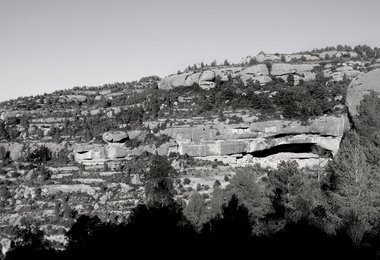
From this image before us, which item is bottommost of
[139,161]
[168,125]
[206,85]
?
[139,161]

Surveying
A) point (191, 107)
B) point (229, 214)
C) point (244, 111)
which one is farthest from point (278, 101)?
point (229, 214)

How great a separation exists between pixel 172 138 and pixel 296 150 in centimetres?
2236

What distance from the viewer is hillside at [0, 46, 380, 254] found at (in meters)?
60.3

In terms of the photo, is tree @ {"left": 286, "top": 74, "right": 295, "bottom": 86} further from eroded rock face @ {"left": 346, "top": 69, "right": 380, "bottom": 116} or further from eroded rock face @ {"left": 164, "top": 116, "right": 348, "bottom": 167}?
eroded rock face @ {"left": 346, "top": 69, "right": 380, "bottom": 116}

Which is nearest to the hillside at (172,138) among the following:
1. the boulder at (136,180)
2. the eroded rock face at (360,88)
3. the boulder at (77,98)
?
the boulder at (136,180)

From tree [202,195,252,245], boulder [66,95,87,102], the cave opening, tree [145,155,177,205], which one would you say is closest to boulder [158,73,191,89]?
boulder [66,95,87,102]

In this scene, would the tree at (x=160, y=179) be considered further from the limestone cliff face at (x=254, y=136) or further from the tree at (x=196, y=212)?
the tree at (x=196, y=212)

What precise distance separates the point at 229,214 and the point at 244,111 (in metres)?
44.0

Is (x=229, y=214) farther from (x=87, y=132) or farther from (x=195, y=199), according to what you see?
(x=87, y=132)

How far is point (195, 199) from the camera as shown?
4119 centimetres

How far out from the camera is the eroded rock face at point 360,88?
1416 inches

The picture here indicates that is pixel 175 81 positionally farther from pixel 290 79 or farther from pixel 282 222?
pixel 282 222

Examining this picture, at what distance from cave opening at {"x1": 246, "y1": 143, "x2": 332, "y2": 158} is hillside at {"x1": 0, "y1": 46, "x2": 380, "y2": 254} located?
0.18m

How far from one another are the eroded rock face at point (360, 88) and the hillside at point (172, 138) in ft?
61.6
